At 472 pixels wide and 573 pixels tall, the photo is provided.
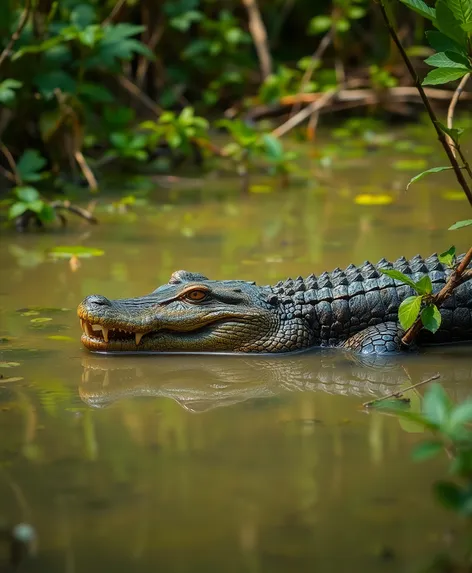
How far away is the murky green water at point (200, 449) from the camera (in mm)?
3119

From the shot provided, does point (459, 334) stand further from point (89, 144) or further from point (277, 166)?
point (89, 144)

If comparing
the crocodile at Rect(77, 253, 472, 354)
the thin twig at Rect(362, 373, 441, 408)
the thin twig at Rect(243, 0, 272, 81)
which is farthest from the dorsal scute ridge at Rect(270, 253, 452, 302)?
the thin twig at Rect(243, 0, 272, 81)

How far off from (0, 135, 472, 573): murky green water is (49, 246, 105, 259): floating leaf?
11 cm

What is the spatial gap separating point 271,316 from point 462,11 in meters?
2.09

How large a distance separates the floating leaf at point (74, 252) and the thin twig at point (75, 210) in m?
0.67

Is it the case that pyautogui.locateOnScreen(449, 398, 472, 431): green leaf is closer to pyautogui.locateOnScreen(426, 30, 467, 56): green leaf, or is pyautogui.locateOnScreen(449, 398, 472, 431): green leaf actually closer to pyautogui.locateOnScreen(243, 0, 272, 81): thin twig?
pyautogui.locateOnScreen(426, 30, 467, 56): green leaf

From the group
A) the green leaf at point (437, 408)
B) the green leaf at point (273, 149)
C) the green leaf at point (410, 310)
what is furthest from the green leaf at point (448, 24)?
the green leaf at point (273, 149)

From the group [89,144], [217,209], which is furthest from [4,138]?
[217,209]

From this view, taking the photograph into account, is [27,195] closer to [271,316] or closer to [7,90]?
[7,90]

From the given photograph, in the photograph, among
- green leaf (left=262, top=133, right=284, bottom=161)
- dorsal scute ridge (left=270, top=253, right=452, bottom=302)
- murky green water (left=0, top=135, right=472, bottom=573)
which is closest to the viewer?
murky green water (left=0, top=135, right=472, bottom=573)

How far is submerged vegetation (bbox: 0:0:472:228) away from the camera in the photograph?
869 centimetres

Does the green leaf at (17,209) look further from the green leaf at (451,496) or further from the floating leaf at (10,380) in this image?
the green leaf at (451,496)

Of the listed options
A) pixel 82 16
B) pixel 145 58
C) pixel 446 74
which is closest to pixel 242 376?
pixel 446 74

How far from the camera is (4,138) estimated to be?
377 inches
